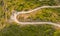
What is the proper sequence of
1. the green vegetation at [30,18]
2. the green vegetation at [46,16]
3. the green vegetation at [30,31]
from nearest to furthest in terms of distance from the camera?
the green vegetation at [30,31] → the green vegetation at [30,18] → the green vegetation at [46,16]

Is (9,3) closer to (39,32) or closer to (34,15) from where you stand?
(34,15)

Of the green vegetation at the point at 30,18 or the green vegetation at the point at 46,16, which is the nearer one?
the green vegetation at the point at 30,18

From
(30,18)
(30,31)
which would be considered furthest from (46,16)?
(30,31)

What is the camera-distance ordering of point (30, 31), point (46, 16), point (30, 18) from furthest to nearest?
point (30, 18) → point (46, 16) → point (30, 31)

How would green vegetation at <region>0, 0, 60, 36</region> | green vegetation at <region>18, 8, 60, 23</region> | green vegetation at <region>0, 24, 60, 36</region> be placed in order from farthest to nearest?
green vegetation at <region>18, 8, 60, 23</region> < green vegetation at <region>0, 0, 60, 36</region> < green vegetation at <region>0, 24, 60, 36</region>

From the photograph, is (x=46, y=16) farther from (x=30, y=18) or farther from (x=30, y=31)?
(x=30, y=31)

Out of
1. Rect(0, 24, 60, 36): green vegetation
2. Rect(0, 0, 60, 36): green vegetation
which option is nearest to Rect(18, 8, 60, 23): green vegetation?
Rect(0, 0, 60, 36): green vegetation

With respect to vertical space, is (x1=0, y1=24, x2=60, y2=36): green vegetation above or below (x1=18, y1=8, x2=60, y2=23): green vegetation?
below

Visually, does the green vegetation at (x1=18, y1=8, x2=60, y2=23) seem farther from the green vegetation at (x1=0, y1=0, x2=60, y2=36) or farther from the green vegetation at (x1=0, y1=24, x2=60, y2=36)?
the green vegetation at (x1=0, y1=24, x2=60, y2=36)

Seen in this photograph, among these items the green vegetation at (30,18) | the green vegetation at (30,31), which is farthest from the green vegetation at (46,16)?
the green vegetation at (30,31)

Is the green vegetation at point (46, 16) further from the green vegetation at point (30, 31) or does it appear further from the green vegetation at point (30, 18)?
the green vegetation at point (30, 31)
